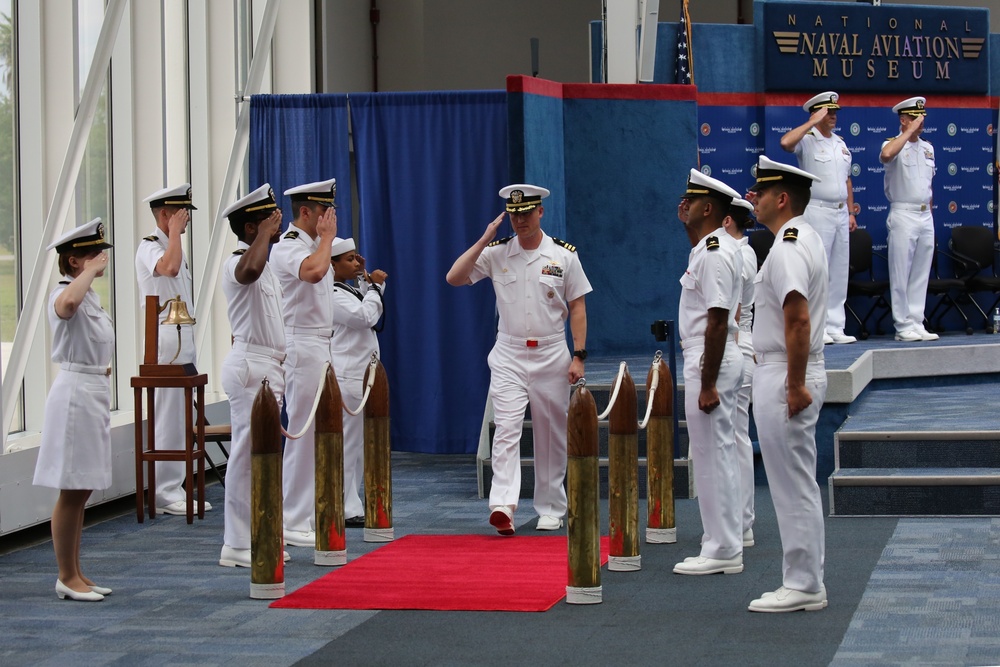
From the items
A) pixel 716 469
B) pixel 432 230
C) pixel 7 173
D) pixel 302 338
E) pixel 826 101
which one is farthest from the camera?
pixel 826 101

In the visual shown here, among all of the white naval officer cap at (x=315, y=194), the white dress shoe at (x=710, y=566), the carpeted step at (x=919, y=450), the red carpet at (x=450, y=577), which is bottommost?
the red carpet at (x=450, y=577)

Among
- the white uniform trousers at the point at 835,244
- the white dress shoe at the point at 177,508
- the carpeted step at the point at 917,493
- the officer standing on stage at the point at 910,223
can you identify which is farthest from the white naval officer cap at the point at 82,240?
the officer standing on stage at the point at 910,223

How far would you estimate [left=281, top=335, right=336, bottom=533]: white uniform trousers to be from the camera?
23.4ft

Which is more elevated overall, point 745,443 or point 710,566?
point 745,443

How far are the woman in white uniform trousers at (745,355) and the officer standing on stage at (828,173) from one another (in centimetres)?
353

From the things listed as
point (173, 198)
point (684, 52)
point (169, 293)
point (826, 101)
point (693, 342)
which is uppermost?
point (684, 52)

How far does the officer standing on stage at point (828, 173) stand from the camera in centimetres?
1036

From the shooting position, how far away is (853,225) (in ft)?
36.5

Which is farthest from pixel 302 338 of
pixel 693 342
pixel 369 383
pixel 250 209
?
pixel 693 342

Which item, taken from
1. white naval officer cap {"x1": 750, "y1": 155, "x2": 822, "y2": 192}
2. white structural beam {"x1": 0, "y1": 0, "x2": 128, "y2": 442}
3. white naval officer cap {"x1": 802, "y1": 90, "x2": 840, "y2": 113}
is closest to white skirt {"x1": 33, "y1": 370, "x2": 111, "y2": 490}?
white structural beam {"x1": 0, "y1": 0, "x2": 128, "y2": 442}

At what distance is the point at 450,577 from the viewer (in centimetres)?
618

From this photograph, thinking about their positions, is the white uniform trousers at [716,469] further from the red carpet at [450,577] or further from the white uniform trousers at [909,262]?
the white uniform trousers at [909,262]

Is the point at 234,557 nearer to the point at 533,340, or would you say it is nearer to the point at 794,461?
the point at 533,340

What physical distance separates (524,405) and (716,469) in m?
1.36
